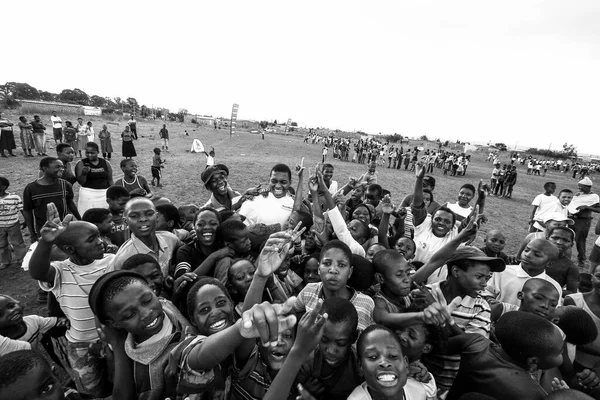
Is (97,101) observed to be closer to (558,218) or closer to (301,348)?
(558,218)

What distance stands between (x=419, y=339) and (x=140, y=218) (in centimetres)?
251

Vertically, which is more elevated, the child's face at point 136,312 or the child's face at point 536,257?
the child's face at point 536,257

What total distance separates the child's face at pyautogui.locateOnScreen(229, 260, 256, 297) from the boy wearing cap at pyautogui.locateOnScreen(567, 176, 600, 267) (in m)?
7.81

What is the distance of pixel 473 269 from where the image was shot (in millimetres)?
2365

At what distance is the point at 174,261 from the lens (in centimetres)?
302

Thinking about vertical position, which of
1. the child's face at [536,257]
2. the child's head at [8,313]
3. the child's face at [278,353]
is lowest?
the child's head at [8,313]

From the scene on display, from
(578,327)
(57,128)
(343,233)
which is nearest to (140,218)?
(343,233)

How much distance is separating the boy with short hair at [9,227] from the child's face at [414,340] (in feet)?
19.0

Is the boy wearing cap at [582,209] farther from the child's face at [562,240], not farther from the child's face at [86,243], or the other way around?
the child's face at [86,243]

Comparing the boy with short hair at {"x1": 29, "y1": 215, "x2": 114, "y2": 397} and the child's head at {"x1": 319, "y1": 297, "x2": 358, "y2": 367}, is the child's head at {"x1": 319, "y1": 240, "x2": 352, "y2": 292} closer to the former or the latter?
the child's head at {"x1": 319, "y1": 297, "x2": 358, "y2": 367}

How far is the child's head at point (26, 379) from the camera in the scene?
1.34 m

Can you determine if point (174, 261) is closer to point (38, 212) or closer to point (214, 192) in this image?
point (214, 192)

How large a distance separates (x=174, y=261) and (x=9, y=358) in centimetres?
162

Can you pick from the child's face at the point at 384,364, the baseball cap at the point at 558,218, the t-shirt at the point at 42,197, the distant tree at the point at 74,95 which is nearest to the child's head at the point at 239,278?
the child's face at the point at 384,364
